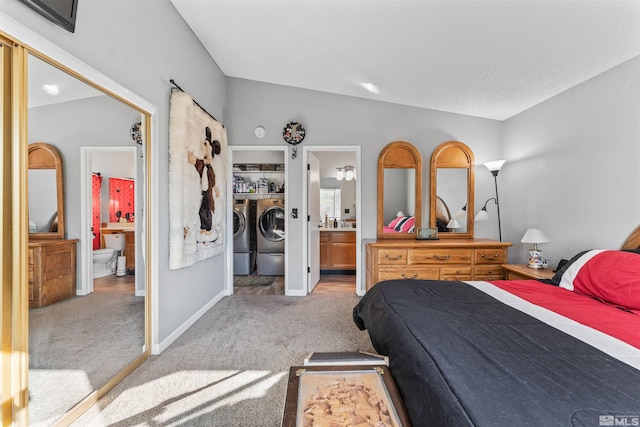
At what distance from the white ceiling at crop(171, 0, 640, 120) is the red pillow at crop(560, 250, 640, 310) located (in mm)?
1514

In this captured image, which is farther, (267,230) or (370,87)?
(267,230)

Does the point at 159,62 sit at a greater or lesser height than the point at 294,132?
greater

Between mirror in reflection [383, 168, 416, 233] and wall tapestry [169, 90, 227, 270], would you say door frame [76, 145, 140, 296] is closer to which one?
wall tapestry [169, 90, 227, 270]

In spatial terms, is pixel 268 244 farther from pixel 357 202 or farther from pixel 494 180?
pixel 494 180

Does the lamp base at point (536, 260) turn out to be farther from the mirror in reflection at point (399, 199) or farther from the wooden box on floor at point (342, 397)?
the wooden box on floor at point (342, 397)

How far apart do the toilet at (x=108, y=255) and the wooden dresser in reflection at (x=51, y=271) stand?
150mm

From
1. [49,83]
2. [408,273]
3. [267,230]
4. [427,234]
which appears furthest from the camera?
[267,230]

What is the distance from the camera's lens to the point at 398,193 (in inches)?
149

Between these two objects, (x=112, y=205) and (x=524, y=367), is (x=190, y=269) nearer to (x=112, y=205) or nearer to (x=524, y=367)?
(x=112, y=205)

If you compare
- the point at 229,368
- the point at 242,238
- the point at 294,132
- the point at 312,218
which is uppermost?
the point at 294,132

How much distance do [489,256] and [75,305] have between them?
3713 mm

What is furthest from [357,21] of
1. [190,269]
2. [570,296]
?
[190,269]

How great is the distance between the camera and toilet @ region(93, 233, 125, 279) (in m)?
1.80

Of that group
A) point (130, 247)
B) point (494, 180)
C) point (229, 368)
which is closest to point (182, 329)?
point (229, 368)
